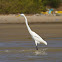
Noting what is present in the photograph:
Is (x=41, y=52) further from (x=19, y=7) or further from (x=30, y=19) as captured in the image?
(x=19, y=7)

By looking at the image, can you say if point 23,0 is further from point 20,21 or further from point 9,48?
point 9,48

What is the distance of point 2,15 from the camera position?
29609 millimetres

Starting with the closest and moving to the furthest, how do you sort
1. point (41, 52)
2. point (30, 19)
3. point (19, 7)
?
1. point (41, 52)
2. point (30, 19)
3. point (19, 7)

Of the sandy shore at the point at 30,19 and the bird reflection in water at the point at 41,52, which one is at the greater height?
the bird reflection in water at the point at 41,52

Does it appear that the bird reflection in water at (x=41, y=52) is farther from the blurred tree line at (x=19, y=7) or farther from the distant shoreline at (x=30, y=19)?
the blurred tree line at (x=19, y=7)

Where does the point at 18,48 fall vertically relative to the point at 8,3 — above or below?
above

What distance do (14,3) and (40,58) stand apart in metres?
21.2

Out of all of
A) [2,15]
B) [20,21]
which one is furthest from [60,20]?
[2,15]

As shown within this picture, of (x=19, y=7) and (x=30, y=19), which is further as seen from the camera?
(x=19, y=7)

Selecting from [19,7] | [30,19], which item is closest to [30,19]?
[30,19]

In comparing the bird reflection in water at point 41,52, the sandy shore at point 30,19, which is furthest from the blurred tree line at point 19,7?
the bird reflection in water at point 41,52

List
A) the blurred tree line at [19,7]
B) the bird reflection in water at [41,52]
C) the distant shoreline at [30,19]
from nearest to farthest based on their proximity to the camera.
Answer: the bird reflection in water at [41,52] < the distant shoreline at [30,19] < the blurred tree line at [19,7]

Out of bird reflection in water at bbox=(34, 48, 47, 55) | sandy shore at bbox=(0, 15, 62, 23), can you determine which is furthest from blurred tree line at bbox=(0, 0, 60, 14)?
bird reflection in water at bbox=(34, 48, 47, 55)

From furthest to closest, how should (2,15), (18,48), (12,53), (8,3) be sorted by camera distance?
(8,3) → (2,15) → (18,48) → (12,53)
